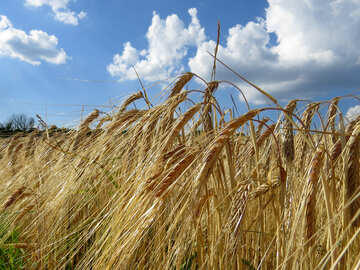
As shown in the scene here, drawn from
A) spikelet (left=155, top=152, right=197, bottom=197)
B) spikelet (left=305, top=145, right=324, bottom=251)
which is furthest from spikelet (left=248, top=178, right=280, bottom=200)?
spikelet (left=155, top=152, right=197, bottom=197)

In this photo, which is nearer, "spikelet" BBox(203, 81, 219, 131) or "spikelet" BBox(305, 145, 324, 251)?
"spikelet" BBox(305, 145, 324, 251)

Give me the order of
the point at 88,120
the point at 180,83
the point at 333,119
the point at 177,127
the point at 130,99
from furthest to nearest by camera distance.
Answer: the point at 88,120, the point at 130,99, the point at 333,119, the point at 180,83, the point at 177,127

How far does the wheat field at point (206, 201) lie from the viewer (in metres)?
0.91

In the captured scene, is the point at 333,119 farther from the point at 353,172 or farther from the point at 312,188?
the point at 312,188

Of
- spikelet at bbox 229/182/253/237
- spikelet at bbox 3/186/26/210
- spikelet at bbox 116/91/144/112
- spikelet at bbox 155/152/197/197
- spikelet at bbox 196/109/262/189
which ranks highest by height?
spikelet at bbox 116/91/144/112

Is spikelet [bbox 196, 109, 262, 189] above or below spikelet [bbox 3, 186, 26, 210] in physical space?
above

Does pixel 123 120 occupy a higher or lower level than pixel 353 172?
higher

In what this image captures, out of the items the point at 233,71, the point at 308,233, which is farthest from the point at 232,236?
the point at 233,71

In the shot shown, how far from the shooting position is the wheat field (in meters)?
0.91

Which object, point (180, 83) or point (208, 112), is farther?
point (180, 83)

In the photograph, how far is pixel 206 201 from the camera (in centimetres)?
115

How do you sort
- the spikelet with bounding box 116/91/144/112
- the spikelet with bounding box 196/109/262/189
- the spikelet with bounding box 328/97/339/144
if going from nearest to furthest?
the spikelet with bounding box 196/109/262/189 < the spikelet with bounding box 328/97/339/144 < the spikelet with bounding box 116/91/144/112

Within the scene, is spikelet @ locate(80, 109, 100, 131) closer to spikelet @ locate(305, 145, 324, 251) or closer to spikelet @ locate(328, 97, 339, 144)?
spikelet @ locate(328, 97, 339, 144)

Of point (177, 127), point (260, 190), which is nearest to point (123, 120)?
point (177, 127)
